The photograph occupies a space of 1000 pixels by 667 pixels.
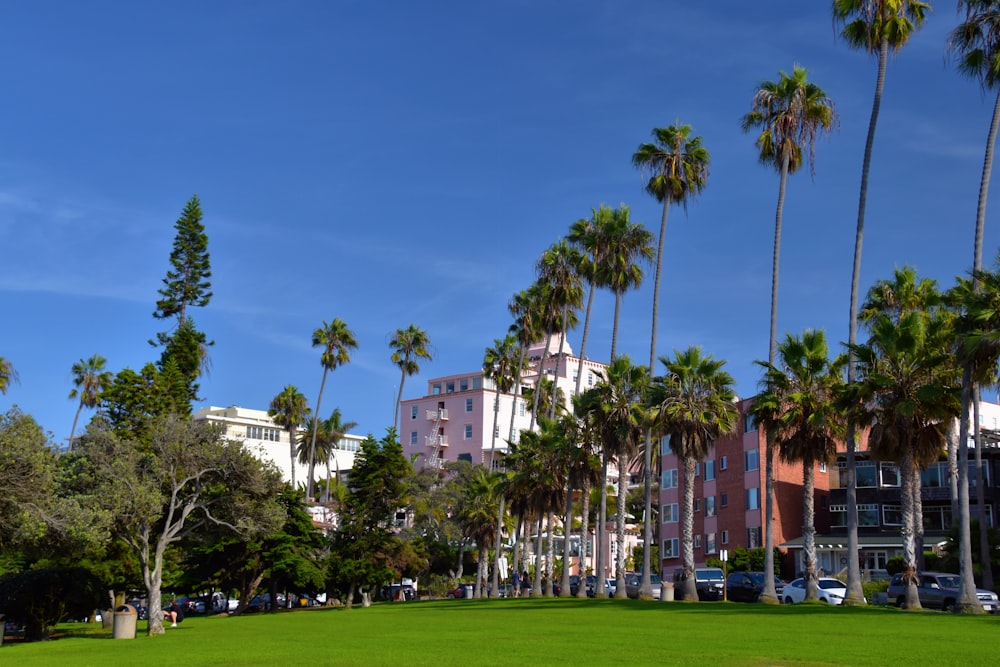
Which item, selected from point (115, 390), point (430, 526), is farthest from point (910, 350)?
point (430, 526)

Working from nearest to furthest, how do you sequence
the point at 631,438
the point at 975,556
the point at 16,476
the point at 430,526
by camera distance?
the point at 16,476
the point at 975,556
the point at 631,438
the point at 430,526

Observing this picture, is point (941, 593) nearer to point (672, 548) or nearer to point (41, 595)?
point (41, 595)

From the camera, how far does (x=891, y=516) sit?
232 ft

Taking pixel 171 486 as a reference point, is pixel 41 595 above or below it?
below

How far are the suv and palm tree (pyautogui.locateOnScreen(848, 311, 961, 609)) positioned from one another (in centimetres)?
1565

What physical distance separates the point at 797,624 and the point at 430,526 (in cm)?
6148

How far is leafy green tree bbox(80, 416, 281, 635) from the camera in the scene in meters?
37.8

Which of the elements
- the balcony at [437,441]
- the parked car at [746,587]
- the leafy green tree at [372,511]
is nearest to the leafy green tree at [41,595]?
the leafy green tree at [372,511]

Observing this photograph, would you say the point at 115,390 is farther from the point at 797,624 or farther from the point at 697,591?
the point at 797,624

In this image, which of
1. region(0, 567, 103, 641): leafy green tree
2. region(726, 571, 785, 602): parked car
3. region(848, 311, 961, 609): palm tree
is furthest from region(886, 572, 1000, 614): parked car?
region(0, 567, 103, 641): leafy green tree

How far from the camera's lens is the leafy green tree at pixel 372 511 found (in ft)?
216

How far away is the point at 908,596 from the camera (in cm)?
3941

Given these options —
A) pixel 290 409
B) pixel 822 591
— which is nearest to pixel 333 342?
pixel 290 409

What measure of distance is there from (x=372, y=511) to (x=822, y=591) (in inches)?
1112
